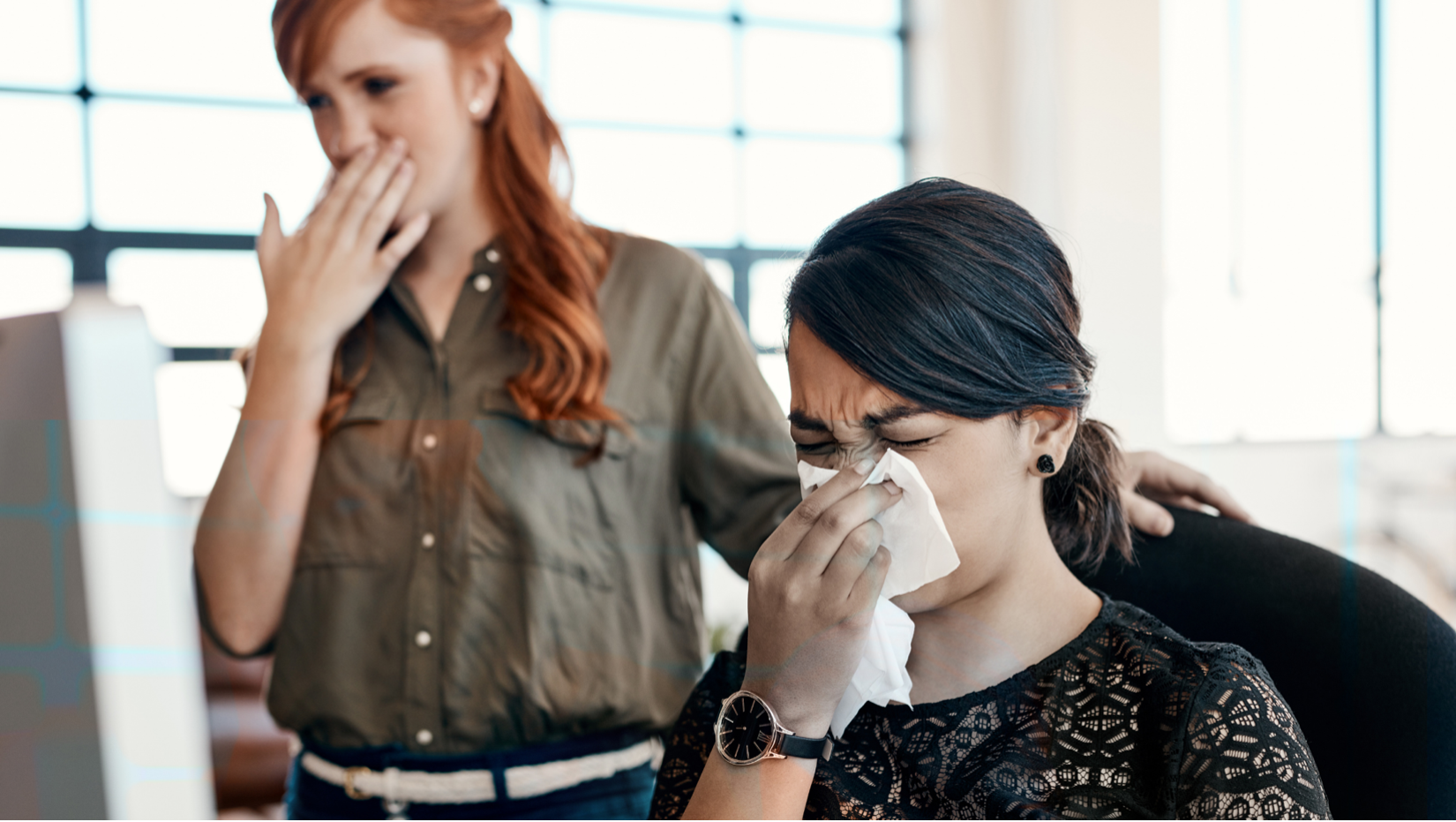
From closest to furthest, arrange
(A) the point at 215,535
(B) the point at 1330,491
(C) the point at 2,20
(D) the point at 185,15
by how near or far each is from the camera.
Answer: (A) the point at 215,535, (C) the point at 2,20, (D) the point at 185,15, (B) the point at 1330,491

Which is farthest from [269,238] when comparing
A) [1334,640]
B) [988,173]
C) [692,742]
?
[988,173]

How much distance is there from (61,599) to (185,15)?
92.4 inches

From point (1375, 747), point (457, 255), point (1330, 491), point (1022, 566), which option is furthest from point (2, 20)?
point (1330, 491)

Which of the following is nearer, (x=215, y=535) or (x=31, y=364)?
(x=31, y=364)

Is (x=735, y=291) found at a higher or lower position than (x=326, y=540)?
higher

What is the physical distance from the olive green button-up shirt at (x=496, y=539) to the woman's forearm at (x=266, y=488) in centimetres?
2

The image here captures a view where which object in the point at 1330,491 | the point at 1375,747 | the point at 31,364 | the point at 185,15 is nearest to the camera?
the point at 31,364

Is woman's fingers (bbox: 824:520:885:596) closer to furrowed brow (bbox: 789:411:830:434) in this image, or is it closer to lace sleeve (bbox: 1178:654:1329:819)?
furrowed brow (bbox: 789:411:830:434)

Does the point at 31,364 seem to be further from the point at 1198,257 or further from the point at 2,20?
the point at 1198,257

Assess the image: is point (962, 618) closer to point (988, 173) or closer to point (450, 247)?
point (450, 247)

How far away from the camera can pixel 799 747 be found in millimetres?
638

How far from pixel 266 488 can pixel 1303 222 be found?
248 cm

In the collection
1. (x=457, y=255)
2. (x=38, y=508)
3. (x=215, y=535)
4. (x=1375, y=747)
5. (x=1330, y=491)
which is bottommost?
(x=1330, y=491)

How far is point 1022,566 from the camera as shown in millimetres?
758
